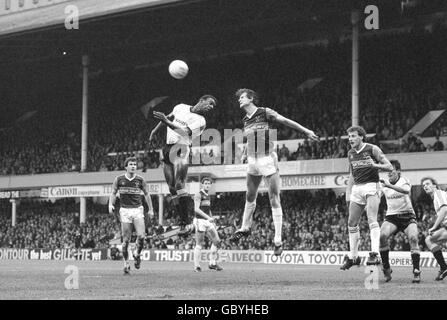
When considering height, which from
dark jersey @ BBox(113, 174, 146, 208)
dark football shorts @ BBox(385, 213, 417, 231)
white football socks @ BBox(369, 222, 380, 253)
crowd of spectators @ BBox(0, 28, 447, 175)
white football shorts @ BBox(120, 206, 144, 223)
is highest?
crowd of spectators @ BBox(0, 28, 447, 175)

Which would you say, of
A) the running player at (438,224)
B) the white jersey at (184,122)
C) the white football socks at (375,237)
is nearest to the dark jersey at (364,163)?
the white football socks at (375,237)

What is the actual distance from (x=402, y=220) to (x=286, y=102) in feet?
104

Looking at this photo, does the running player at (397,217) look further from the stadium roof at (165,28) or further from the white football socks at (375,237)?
the stadium roof at (165,28)

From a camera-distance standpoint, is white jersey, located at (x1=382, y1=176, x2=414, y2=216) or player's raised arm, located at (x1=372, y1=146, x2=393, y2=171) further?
white jersey, located at (x1=382, y1=176, x2=414, y2=216)

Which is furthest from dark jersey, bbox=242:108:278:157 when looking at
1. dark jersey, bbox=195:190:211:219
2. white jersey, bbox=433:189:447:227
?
dark jersey, bbox=195:190:211:219

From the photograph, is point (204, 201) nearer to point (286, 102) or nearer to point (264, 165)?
point (264, 165)

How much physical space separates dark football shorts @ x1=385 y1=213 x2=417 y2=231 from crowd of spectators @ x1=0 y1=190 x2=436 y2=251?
45.8ft

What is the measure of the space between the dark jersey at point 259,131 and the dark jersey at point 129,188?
15.3ft

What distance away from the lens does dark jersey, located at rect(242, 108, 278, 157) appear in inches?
672

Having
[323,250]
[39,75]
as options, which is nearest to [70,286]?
[323,250]

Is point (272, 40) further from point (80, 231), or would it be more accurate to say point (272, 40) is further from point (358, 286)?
point (358, 286)

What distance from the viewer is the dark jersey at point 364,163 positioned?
1658 centimetres

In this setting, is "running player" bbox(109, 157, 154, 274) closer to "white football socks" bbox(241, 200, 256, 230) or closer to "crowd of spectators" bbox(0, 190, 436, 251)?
"white football socks" bbox(241, 200, 256, 230)

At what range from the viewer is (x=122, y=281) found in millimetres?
17281
